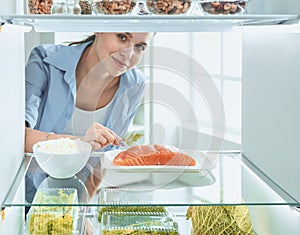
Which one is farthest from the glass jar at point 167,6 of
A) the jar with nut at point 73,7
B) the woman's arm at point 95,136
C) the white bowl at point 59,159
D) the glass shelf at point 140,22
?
the woman's arm at point 95,136

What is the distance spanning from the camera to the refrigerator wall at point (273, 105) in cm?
102

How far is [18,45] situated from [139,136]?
1088 millimetres

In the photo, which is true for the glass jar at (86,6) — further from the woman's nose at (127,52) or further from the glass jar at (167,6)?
the woman's nose at (127,52)

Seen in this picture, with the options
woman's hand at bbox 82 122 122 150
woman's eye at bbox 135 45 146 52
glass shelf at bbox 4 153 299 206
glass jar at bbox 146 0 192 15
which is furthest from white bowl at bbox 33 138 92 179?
woman's eye at bbox 135 45 146 52

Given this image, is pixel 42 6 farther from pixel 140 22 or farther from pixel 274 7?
pixel 274 7

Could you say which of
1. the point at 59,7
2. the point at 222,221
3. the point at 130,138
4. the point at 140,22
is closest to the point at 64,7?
the point at 59,7

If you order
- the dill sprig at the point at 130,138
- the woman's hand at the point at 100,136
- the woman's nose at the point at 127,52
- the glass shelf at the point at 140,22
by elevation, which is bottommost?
the dill sprig at the point at 130,138

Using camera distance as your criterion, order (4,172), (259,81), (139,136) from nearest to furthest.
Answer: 1. (4,172)
2. (259,81)
3. (139,136)

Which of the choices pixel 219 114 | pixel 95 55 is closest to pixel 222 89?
pixel 219 114

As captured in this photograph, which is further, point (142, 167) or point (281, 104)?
point (142, 167)

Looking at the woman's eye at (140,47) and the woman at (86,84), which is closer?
the woman at (86,84)

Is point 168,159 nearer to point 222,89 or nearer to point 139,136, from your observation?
point 139,136

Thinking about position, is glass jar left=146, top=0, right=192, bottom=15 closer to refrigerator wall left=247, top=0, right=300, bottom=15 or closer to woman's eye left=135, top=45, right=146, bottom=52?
refrigerator wall left=247, top=0, right=300, bottom=15

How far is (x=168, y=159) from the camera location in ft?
4.51
